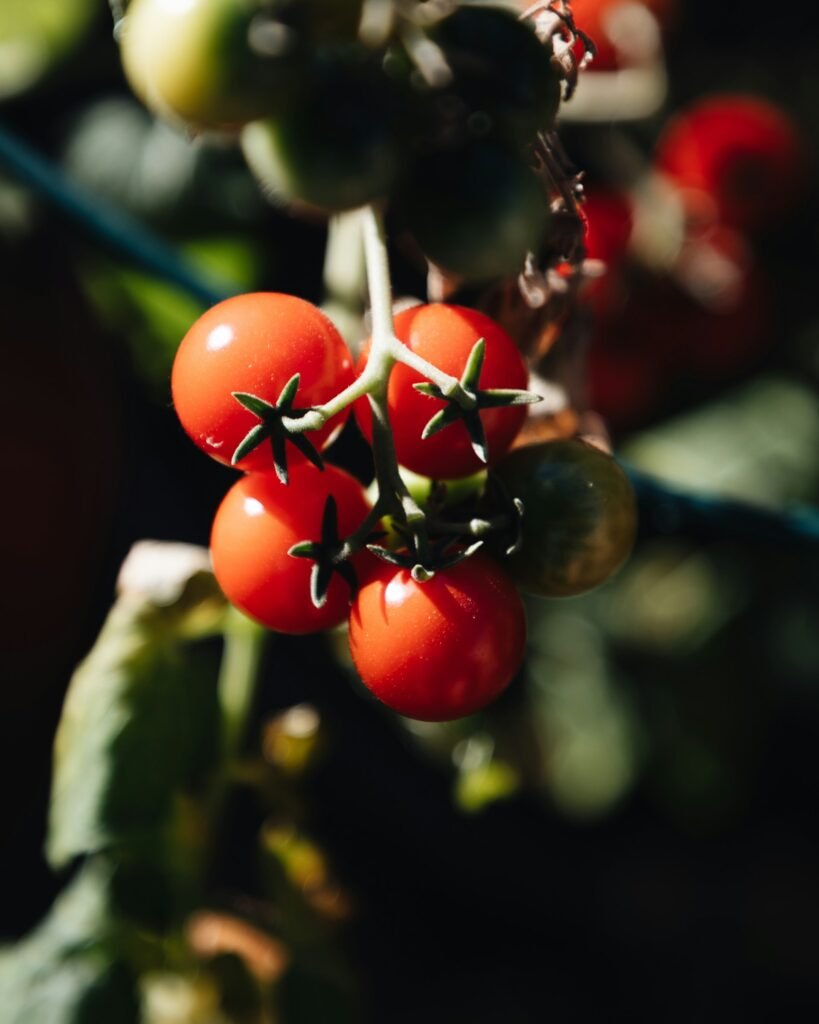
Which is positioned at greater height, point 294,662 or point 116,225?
point 116,225

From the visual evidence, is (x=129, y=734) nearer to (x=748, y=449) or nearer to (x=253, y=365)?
(x=253, y=365)

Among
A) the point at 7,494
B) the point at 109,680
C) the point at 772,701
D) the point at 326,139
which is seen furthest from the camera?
the point at 772,701

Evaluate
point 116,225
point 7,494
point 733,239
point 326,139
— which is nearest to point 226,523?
point 326,139

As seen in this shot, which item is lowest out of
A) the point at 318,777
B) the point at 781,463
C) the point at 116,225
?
the point at 318,777

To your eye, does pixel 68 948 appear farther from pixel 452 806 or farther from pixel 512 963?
pixel 512 963

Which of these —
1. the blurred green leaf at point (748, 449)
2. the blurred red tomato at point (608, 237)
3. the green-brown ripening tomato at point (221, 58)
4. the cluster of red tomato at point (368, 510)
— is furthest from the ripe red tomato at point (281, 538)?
the blurred green leaf at point (748, 449)

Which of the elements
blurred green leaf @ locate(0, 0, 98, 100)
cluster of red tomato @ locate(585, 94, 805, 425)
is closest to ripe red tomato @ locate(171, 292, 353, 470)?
cluster of red tomato @ locate(585, 94, 805, 425)

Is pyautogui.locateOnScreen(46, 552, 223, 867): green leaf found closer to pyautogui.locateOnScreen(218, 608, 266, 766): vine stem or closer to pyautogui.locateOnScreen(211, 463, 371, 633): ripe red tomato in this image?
pyautogui.locateOnScreen(218, 608, 266, 766): vine stem

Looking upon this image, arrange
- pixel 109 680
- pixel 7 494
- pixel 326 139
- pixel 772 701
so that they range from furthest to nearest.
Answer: pixel 772 701, pixel 7 494, pixel 109 680, pixel 326 139
